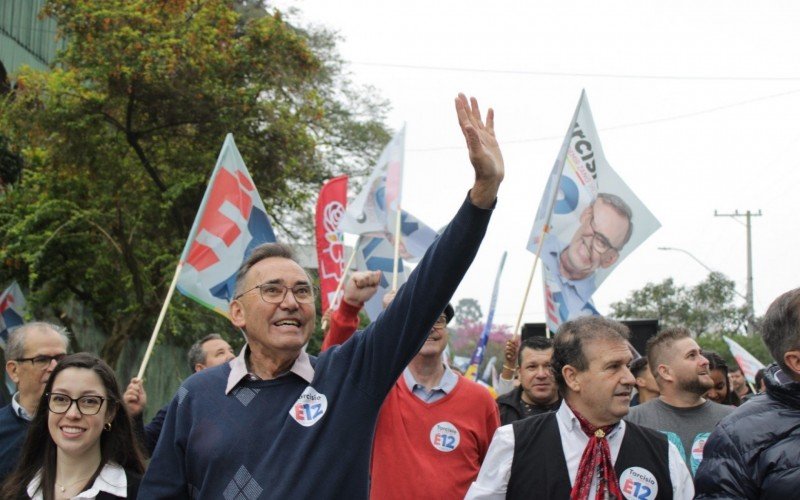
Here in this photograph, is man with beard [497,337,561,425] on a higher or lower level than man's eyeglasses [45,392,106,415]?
lower

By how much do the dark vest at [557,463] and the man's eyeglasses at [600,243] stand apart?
517 centimetres

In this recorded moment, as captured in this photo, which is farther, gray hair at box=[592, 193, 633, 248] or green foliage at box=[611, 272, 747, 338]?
green foliage at box=[611, 272, 747, 338]

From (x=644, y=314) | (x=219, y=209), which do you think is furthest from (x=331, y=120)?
(x=644, y=314)

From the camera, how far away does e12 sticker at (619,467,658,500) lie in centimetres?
411

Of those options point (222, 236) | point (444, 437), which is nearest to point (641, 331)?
point (222, 236)

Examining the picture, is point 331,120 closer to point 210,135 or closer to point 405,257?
point 210,135

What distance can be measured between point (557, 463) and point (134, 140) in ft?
49.2

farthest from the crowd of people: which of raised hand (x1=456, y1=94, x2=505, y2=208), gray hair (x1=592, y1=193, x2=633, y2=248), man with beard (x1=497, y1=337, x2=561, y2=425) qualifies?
gray hair (x1=592, y1=193, x2=633, y2=248)

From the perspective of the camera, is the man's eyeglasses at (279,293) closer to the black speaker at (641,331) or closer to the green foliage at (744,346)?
the black speaker at (641,331)

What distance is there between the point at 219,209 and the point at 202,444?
17.2ft

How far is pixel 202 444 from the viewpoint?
3.41 meters

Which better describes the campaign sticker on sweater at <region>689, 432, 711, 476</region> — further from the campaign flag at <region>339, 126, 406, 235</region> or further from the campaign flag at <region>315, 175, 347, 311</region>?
the campaign flag at <region>339, 126, 406, 235</region>

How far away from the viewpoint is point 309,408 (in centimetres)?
340

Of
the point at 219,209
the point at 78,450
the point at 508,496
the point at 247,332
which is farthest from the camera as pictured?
the point at 219,209
